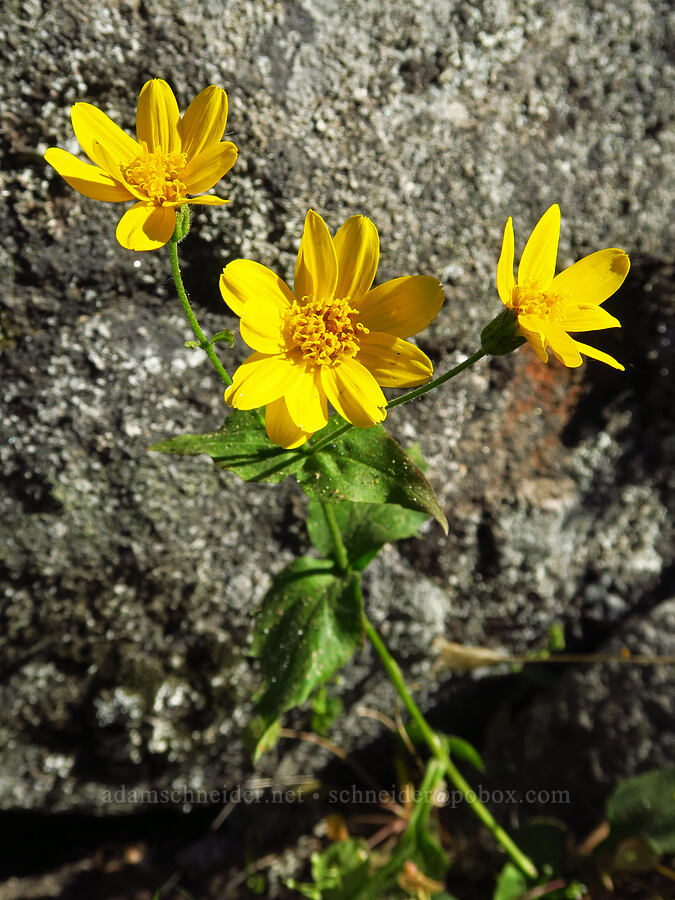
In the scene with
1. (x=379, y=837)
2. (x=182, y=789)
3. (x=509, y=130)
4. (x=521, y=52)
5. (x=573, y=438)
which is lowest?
(x=379, y=837)

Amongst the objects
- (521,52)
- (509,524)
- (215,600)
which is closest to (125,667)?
(215,600)

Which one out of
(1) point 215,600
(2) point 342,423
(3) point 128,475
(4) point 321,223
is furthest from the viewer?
(1) point 215,600

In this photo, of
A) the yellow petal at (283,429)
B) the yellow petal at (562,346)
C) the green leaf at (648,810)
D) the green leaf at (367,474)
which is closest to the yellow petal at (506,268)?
the yellow petal at (562,346)

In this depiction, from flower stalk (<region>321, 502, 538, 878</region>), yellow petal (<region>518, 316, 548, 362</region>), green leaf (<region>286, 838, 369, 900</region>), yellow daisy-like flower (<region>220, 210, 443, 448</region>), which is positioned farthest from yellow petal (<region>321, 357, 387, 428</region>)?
green leaf (<region>286, 838, 369, 900</region>)

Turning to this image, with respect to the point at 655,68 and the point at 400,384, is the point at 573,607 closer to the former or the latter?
the point at 400,384

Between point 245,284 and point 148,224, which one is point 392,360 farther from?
point 148,224

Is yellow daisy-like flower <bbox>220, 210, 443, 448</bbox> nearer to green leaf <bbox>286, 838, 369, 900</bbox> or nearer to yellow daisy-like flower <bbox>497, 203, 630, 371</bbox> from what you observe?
yellow daisy-like flower <bbox>497, 203, 630, 371</bbox>
